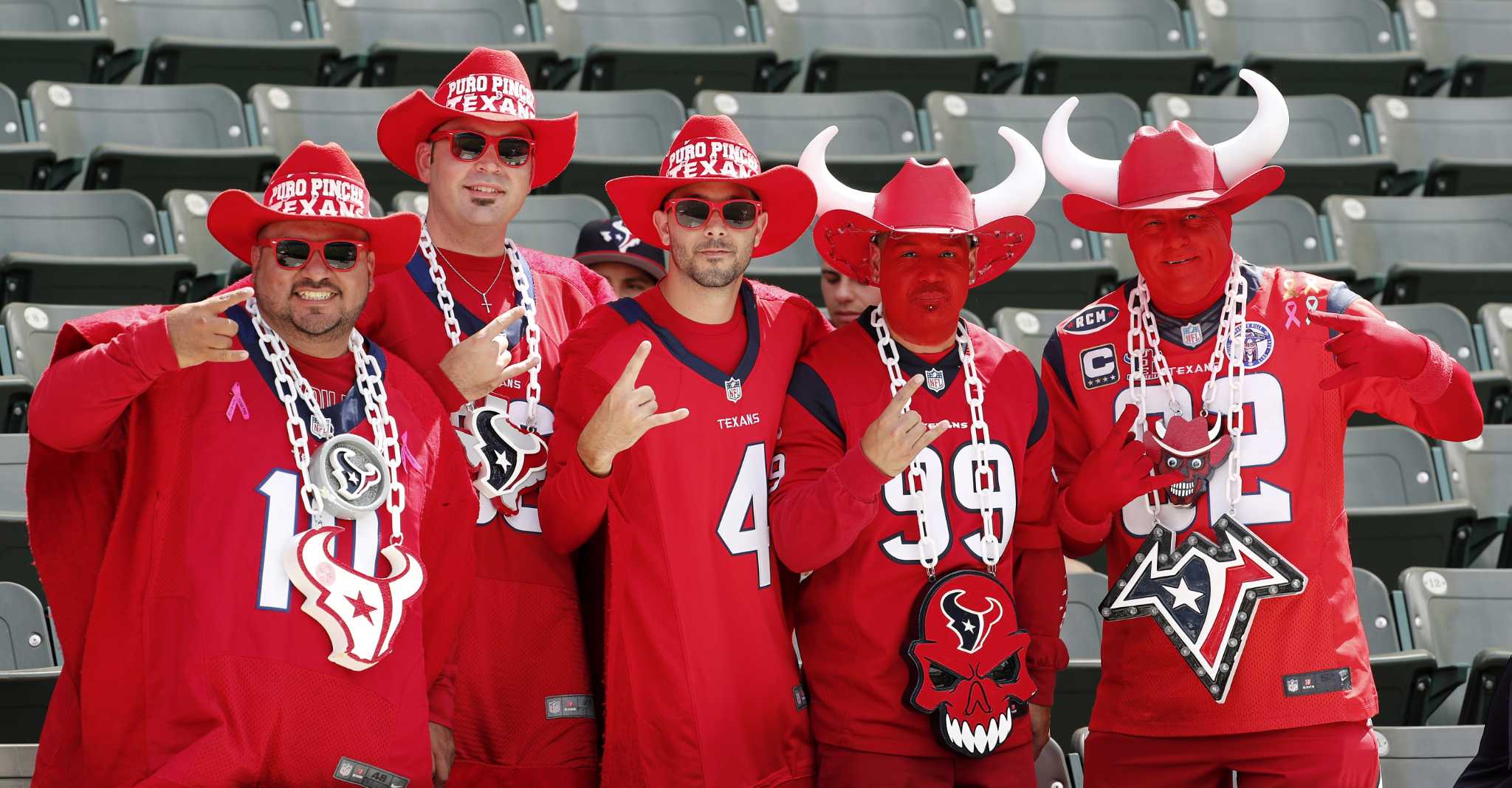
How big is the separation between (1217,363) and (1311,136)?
3.86 metres

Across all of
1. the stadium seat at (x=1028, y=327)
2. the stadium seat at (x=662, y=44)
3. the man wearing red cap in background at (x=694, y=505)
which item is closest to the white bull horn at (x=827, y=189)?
the man wearing red cap in background at (x=694, y=505)

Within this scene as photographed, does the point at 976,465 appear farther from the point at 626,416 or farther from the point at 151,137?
the point at 151,137

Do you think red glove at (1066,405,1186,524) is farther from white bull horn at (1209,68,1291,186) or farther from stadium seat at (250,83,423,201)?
stadium seat at (250,83,423,201)

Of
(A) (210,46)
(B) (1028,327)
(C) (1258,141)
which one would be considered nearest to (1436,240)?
(B) (1028,327)

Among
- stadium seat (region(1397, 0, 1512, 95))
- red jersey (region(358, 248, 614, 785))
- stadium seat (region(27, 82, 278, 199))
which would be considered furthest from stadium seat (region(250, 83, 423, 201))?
stadium seat (region(1397, 0, 1512, 95))

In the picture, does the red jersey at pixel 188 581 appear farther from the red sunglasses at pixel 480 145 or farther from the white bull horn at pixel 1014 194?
the white bull horn at pixel 1014 194

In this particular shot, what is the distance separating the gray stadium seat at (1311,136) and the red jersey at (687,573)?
3.81 m

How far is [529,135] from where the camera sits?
4016mm

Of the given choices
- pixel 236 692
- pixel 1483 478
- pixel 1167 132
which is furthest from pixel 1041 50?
pixel 236 692

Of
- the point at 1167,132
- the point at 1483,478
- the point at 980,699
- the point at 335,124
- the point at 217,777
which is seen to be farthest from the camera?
the point at 335,124

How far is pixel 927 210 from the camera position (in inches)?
146

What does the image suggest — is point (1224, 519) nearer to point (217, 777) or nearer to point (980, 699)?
point (980, 699)

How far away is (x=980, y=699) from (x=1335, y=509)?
33.8 inches

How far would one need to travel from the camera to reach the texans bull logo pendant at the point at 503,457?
375 centimetres
